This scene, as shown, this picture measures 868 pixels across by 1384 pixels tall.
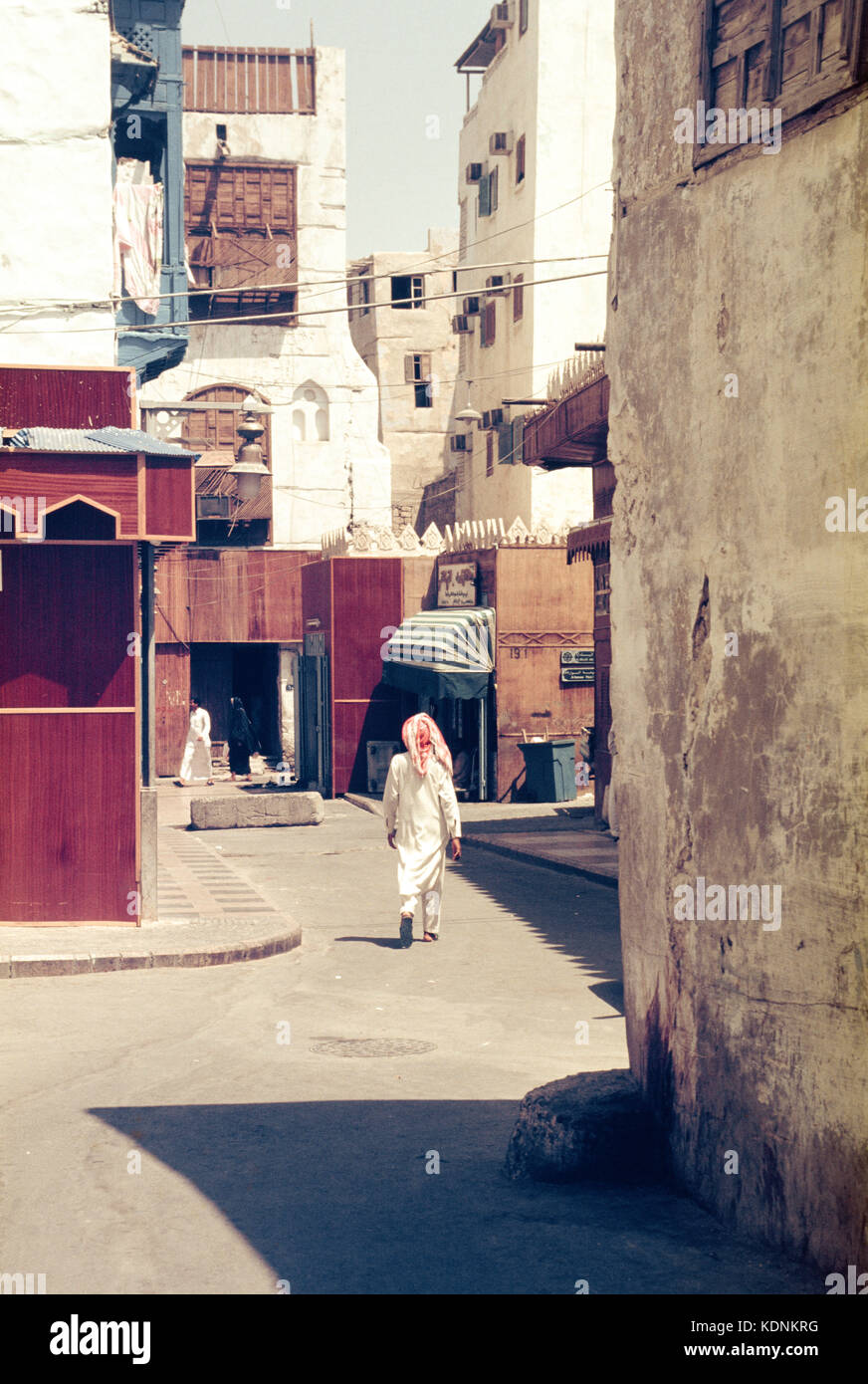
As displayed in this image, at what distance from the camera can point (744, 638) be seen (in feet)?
18.1

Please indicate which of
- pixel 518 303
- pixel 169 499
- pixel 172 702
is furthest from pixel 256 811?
pixel 518 303

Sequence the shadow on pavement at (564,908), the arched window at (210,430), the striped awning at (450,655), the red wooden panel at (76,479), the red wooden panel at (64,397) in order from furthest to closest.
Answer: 1. the arched window at (210,430)
2. the striped awning at (450,655)
3. the red wooden panel at (64,397)
4. the red wooden panel at (76,479)
5. the shadow on pavement at (564,908)

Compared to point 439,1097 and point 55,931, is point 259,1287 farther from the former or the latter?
point 55,931

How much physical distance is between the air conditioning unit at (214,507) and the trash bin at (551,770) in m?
14.0

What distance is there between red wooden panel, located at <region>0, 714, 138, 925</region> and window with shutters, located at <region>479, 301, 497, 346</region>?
3346 cm

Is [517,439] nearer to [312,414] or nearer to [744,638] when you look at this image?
[312,414]

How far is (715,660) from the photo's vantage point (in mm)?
5715

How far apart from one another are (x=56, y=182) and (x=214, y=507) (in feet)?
64.6

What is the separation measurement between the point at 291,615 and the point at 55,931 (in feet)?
85.0

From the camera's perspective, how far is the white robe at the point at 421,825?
12.8m

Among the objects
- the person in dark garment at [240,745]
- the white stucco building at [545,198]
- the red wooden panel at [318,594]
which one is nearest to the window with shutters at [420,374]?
the white stucco building at [545,198]

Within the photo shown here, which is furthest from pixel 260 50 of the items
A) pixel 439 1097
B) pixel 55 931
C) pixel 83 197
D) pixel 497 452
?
pixel 439 1097

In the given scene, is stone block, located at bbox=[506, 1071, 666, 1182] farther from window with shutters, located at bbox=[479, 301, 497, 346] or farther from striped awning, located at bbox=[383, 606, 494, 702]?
window with shutters, located at bbox=[479, 301, 497, 346]

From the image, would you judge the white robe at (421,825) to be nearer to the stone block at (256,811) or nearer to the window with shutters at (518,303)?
the stone block at (256,811)
